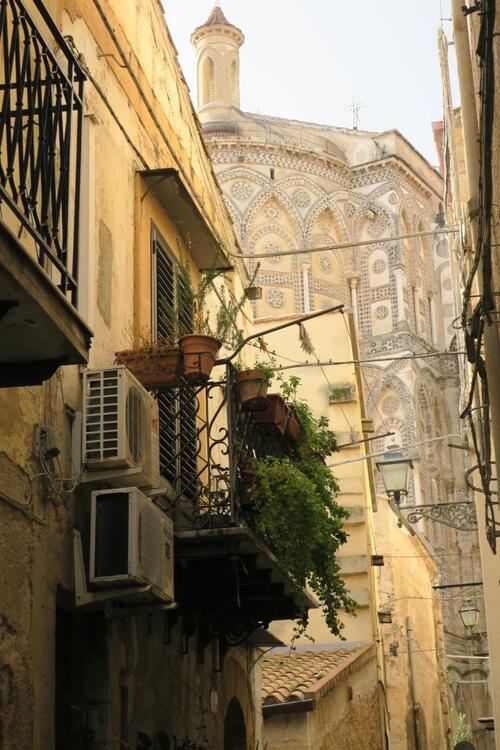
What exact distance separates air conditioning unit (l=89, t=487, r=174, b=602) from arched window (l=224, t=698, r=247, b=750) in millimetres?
5274

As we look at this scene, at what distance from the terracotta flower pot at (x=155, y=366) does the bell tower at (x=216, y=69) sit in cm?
3223

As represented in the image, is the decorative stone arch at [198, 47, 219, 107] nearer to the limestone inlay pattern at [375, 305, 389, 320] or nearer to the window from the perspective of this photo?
the limestone inlay pattern at [375, 305, 389, 320]

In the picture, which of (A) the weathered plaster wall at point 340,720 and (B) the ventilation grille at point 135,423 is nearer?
(B) the ventilation grille at point 135,423

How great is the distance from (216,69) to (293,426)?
31.5m

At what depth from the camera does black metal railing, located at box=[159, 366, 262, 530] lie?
8.61 meters

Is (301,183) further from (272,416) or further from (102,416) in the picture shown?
(102,416)

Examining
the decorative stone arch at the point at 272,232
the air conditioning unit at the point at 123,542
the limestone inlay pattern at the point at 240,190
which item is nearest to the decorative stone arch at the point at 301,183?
the limestone inlay pattern at the point at 240,190

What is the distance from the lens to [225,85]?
40031 millimetres

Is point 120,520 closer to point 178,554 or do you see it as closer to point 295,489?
point 178,554

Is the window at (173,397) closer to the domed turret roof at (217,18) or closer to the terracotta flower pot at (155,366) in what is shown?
the terracotta flower pot at (155,366)

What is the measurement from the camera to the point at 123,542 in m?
7.23

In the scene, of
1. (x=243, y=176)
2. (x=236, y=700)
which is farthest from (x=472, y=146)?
(x=243, y=176)

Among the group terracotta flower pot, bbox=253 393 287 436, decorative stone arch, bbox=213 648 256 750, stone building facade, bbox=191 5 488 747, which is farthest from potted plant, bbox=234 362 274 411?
stone building facade, bbox=191 5 488 747

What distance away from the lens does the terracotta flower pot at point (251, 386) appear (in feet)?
29.9
